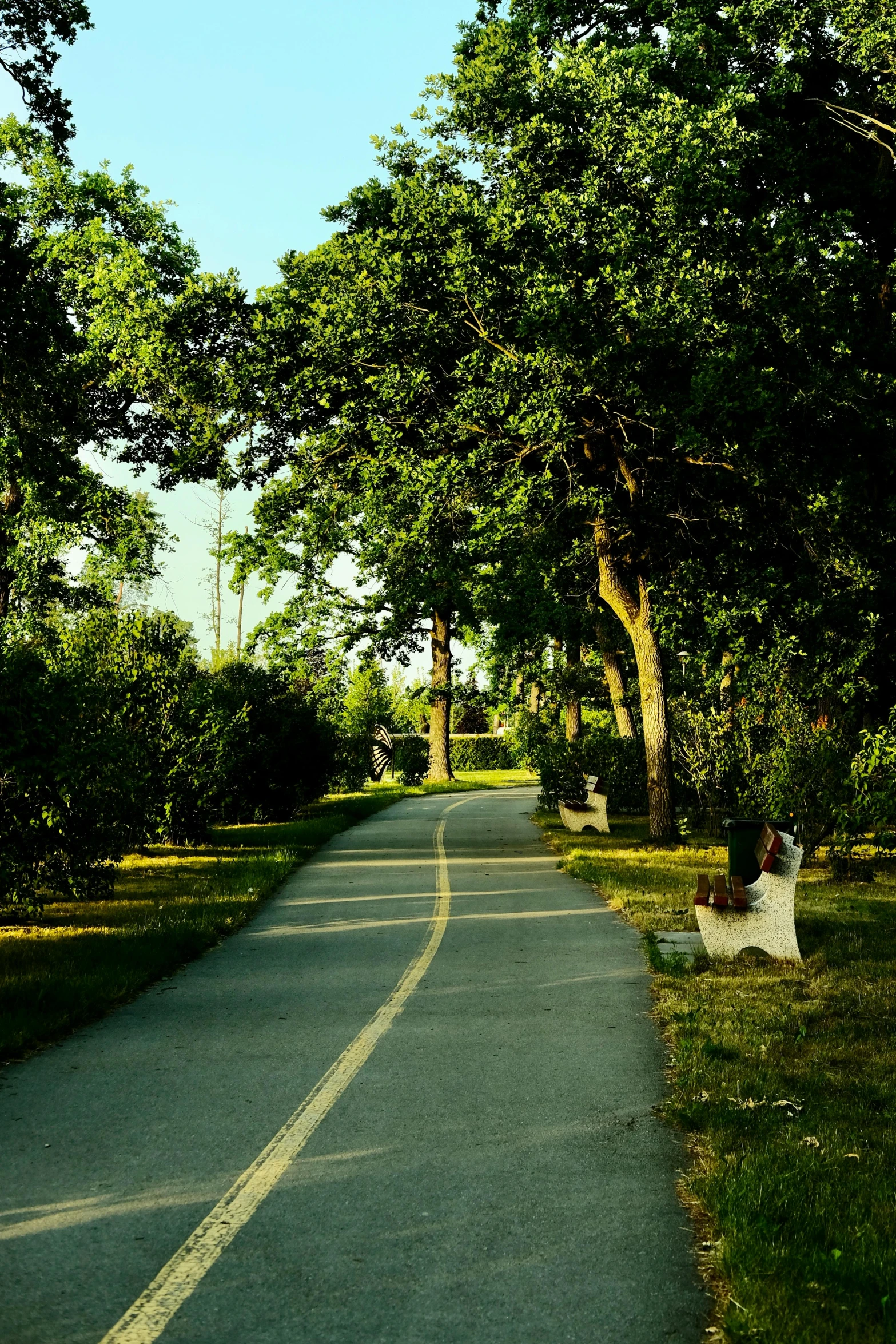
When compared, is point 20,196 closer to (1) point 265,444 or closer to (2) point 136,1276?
(1) point 265,444

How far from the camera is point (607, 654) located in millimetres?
35906

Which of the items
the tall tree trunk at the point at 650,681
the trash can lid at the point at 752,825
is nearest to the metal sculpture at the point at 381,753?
the tall tree trunk at the point at 650,681

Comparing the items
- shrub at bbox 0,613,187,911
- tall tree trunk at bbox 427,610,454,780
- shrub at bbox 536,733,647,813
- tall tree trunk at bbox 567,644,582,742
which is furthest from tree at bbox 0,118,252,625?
tall tree trunk at bbox 427,610,454,780

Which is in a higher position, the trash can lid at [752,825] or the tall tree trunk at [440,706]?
the tall tree trunk at [440,706]

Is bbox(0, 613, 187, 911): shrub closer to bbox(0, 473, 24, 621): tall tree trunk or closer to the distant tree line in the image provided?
the distant tree line

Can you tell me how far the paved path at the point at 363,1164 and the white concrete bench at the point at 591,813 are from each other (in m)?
14.3

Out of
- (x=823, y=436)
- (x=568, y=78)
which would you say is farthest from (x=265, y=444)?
(x=823, y=436)

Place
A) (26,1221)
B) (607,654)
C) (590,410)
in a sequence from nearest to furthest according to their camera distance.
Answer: (26,1221) < (590,410) < (607,654)

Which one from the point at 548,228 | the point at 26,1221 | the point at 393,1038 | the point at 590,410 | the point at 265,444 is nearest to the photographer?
the point at 26,1221

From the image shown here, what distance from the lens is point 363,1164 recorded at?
5.46m

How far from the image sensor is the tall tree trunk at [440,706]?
5472 cm

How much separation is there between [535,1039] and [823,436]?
49.0 ft

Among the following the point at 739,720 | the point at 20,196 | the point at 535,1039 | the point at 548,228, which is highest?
the point at 20,196

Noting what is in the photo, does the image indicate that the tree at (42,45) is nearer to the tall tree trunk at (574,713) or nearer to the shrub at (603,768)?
the shrub at (603,768)
